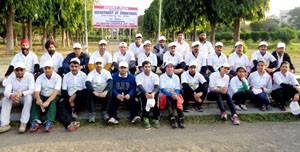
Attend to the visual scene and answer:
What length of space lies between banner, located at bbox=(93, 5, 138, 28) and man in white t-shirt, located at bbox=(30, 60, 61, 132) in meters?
4.78

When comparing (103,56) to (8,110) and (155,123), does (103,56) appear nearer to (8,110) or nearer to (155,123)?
(155,123)

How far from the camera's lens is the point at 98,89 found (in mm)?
6062

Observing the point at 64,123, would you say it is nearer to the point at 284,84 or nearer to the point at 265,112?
the point at 265,112

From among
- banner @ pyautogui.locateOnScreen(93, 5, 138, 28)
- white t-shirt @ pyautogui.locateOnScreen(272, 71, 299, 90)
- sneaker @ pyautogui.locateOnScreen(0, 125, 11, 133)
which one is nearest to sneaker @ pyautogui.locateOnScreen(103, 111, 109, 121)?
sneaker @ pyautogui.locateOnScreen(0, 125, 11, 133)

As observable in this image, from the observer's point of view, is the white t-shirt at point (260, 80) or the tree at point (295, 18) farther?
the tree at point (295, 18)

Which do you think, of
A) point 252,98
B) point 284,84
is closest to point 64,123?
point 252,98

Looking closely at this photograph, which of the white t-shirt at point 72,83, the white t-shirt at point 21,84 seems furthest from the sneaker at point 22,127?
the white t-shirt at point 72,83

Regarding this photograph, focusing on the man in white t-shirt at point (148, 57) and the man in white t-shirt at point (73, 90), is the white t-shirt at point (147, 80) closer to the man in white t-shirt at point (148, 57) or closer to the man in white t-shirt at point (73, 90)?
the man in white t-shirt at point (148, 57)

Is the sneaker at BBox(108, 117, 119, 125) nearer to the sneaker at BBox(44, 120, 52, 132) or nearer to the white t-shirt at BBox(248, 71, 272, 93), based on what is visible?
the sneaker at BBox(44, 120, 52, 132)

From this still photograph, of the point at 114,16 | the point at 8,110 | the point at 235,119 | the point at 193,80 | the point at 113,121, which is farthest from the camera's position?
the point at 114,16

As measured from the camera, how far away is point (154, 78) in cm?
610

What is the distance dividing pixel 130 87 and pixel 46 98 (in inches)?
72.2

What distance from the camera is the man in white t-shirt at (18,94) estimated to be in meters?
5.28

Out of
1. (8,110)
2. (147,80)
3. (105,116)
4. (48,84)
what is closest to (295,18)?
(147,80)
